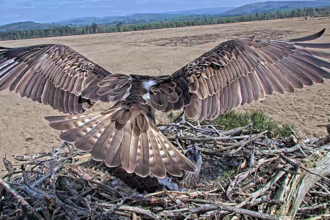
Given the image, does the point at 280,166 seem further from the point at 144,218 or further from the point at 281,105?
the point at 281,105

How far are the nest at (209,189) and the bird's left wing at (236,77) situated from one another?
81cm

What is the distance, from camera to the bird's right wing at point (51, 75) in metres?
3.86

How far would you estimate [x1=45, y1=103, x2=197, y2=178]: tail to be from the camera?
2711 millimetres

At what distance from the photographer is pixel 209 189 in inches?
142

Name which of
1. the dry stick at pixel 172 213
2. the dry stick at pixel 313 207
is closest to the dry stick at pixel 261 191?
the dry stick at pixel 313 207

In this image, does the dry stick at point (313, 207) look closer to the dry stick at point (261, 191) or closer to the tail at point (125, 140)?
the dry stick at point (261, 191)

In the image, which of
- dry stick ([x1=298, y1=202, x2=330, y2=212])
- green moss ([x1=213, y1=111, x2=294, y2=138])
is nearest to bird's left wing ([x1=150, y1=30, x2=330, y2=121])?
dry stick ([x1=298, y1=202, x2=330, y2=212])

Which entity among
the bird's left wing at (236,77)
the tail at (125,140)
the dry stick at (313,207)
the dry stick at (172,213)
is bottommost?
the dry stick at (313,207)

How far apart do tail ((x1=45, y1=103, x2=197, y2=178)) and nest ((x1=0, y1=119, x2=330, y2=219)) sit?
531mm

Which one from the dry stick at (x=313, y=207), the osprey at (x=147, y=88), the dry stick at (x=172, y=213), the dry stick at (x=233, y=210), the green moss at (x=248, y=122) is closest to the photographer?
the osprey at (x=147, y=88)

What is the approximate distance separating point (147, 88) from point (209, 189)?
4.49 feet

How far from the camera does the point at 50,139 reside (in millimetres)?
8516

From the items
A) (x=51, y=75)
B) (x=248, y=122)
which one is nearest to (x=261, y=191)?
(x=51, y=75)

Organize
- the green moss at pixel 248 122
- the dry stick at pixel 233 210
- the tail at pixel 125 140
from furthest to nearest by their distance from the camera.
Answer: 1. the green moss at pixel 248 122
2. the dry stick at pixel 233 210
3. the tail at pixel 125 140
